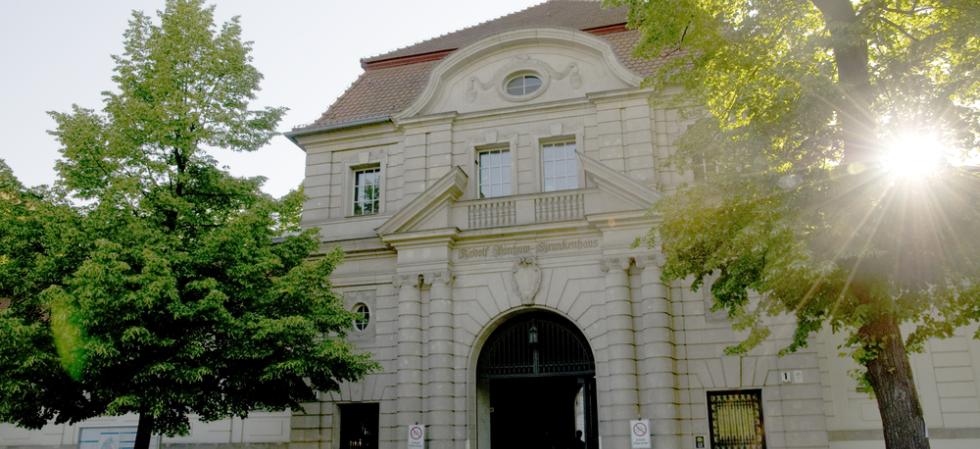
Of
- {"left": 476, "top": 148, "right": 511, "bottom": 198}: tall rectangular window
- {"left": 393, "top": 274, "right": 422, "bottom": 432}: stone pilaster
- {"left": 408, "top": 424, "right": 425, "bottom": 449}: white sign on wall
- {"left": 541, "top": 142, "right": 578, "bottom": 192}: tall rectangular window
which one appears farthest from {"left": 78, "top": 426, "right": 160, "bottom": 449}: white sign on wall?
{"left": 541, "top": 142, "right": 578, "bottom": 192}: tall rectangular window

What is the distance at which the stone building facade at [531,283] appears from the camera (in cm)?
1573

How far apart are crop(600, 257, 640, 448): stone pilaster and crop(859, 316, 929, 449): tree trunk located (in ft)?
18.7

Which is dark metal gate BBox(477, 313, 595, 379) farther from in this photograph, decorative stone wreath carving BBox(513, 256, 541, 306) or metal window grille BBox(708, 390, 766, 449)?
metal window grille BBox(708, 390, 766, 449)

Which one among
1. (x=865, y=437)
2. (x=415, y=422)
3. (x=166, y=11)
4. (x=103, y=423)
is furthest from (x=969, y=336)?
(x=103, y=423)

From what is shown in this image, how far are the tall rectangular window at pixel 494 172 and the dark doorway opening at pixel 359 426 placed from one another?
5.96m

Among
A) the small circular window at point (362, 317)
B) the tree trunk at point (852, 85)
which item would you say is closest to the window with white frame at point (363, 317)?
the small circular window at point (362, 317)

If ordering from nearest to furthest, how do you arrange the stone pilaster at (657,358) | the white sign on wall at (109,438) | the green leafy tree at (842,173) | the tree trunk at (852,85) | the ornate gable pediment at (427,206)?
1. the green leafy tree at (842,173)
2. the tree trunk at (852,85)
3. the stone pilaster at (657,358)
4. the ornate gable pediment at (427,206)
5. the white sign on wall at (109,438)

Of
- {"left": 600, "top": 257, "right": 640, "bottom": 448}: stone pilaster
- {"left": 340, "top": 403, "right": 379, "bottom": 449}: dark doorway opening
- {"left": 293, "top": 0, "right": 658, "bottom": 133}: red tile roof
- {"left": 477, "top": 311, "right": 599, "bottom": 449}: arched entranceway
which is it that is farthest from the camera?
{"left": 293, "top": 0, "right": 658, "bottom": 133}: red tile roof

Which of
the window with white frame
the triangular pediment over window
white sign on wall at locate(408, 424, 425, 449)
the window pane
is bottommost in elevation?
white sign on wall at locate(408, 424, 425, 449)

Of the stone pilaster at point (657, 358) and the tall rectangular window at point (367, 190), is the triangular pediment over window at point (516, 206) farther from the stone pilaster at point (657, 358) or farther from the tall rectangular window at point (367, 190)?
the tall rectangular window at point (367, 190)

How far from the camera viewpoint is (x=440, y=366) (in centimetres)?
1700

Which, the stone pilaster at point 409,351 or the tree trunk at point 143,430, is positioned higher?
the stone pilaster at point 409,351

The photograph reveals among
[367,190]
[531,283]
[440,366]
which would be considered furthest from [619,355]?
[367,190]

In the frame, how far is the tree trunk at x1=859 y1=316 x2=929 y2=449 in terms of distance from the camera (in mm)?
10078
